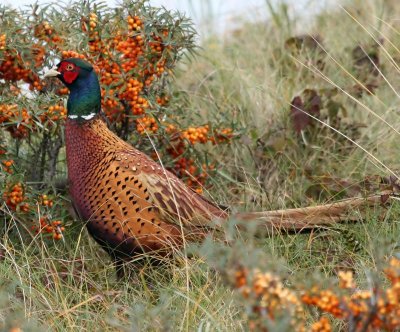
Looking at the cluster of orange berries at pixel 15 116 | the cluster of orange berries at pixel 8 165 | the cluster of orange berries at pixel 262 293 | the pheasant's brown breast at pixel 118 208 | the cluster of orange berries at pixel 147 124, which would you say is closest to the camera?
the cluster of orange berries at pixel 262 293

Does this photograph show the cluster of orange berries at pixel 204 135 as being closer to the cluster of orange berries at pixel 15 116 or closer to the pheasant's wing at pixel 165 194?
the pheasant's wing at pixel 165 194

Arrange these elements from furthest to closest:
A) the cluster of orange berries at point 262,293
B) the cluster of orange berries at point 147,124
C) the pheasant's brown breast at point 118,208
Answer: the cluster of orange berries at point 147,124 < the pheasant's brown breast at point 118,208 < the cluster of orange berries at point 262,293

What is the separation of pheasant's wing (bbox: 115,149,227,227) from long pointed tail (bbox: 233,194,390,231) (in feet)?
0.59

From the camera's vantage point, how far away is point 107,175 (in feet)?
13.7

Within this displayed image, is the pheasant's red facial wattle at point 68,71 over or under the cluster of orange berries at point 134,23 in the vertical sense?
under

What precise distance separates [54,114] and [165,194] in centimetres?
64

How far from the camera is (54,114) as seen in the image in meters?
4.41

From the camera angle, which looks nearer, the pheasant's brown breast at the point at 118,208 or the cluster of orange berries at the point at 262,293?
the cluster of orange berries at the point at 262,293

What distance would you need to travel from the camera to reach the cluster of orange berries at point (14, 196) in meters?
4.29

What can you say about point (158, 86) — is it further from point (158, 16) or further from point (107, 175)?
point (107, 175)

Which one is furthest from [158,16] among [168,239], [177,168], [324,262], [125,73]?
[324,262]

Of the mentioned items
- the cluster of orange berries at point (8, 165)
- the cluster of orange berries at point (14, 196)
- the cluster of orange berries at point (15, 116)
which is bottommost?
the cluster of orange berries at point (14, 196)

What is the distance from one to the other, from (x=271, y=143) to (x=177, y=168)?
532 mm

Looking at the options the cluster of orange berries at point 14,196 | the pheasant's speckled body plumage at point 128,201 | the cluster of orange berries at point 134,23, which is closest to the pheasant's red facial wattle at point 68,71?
the pheasant's speckled body plumage at point 128,201
